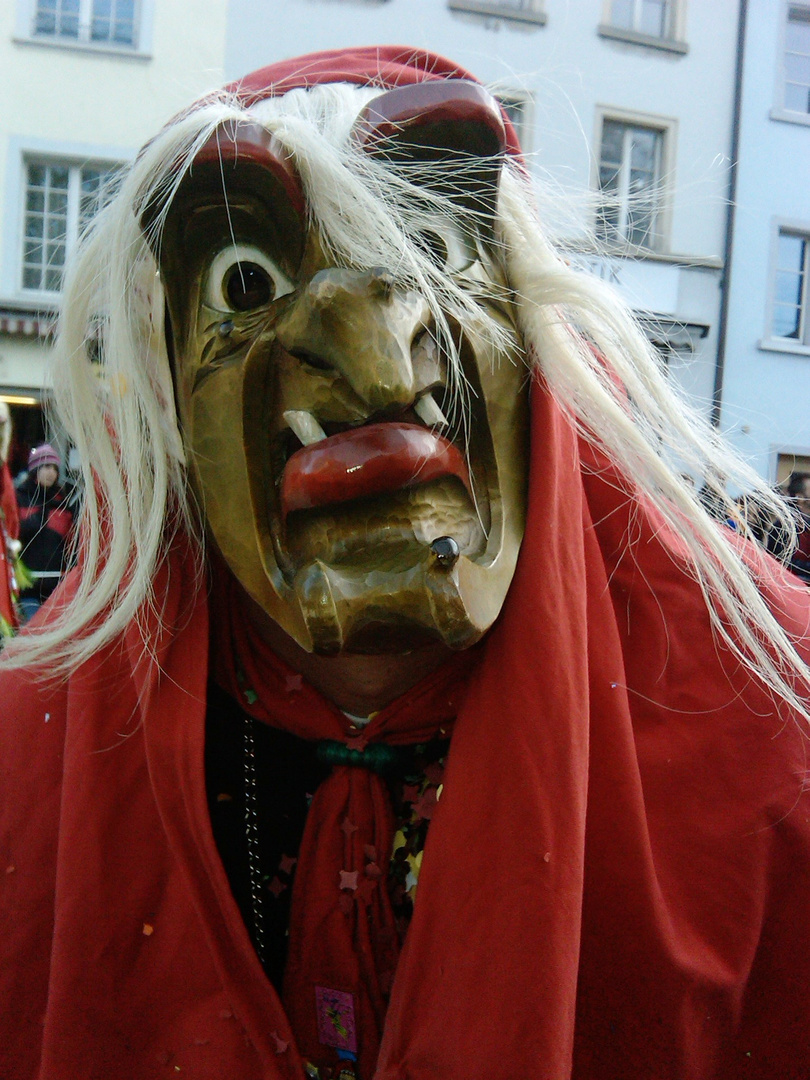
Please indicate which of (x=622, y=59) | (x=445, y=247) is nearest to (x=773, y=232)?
(x=622, y=59)

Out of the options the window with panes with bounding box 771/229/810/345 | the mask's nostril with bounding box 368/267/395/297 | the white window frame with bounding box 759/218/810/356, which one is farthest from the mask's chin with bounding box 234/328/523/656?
the window with panes with bounding box 771/229/810/345

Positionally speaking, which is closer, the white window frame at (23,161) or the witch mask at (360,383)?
the witch mask at (360,383)

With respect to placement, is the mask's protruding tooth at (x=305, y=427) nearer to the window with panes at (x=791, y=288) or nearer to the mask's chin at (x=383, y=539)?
the mask's chin at (x=383, y=539)

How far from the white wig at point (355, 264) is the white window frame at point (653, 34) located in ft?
23.3

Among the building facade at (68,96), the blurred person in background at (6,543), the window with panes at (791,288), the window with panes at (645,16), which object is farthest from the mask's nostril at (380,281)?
the window with panes at (645,16)

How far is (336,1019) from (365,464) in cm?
57

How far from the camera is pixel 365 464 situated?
0.70 m

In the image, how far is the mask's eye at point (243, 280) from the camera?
81cm

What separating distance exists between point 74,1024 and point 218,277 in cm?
75

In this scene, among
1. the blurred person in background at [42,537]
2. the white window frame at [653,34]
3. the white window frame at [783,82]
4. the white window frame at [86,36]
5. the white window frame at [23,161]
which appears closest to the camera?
the blurred person in background at [42,537]

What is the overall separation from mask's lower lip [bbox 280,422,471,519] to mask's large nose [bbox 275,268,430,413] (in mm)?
31

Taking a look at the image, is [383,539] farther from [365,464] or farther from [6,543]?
[6,543]

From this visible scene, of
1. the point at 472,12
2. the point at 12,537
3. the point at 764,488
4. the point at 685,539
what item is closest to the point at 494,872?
the point at 685,539

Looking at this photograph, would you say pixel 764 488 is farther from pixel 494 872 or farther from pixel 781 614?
pixel 494 872
